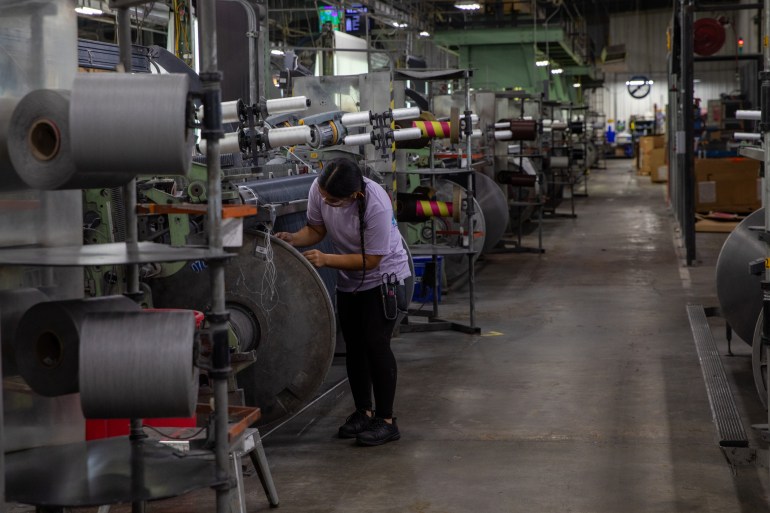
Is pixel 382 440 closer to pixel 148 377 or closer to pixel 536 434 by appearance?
pixel 536 434

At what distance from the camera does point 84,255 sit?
281cm

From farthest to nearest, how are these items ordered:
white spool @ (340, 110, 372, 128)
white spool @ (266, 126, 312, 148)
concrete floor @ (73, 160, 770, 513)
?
white spool @ (340, 110, 372, 128)
white spool @ (266, 126, 312, 148)
concrete floor @ (73, 160, 770, 513)

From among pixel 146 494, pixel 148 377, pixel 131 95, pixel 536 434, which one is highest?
pixel 131 95

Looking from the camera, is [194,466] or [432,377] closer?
[194,466]

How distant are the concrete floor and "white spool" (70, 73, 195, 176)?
189 centimetres

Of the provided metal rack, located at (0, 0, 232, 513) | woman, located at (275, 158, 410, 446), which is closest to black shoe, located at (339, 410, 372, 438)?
woman, located at (275, 158, 410, 446)

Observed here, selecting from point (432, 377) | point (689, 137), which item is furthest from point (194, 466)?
point (689, 137)

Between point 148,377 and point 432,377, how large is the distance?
3762mm

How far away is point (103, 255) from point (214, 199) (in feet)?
1.10

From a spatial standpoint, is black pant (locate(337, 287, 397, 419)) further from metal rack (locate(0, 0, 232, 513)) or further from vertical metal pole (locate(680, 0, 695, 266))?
vertical metal pole (locate(680, 0, 695, 266))

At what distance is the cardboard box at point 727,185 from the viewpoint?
14.0m

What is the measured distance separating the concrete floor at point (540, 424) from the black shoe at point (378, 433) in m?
0.05

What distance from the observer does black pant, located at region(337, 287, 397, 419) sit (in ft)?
16.0

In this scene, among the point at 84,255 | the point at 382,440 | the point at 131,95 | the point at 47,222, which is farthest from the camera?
the point at 382,440
